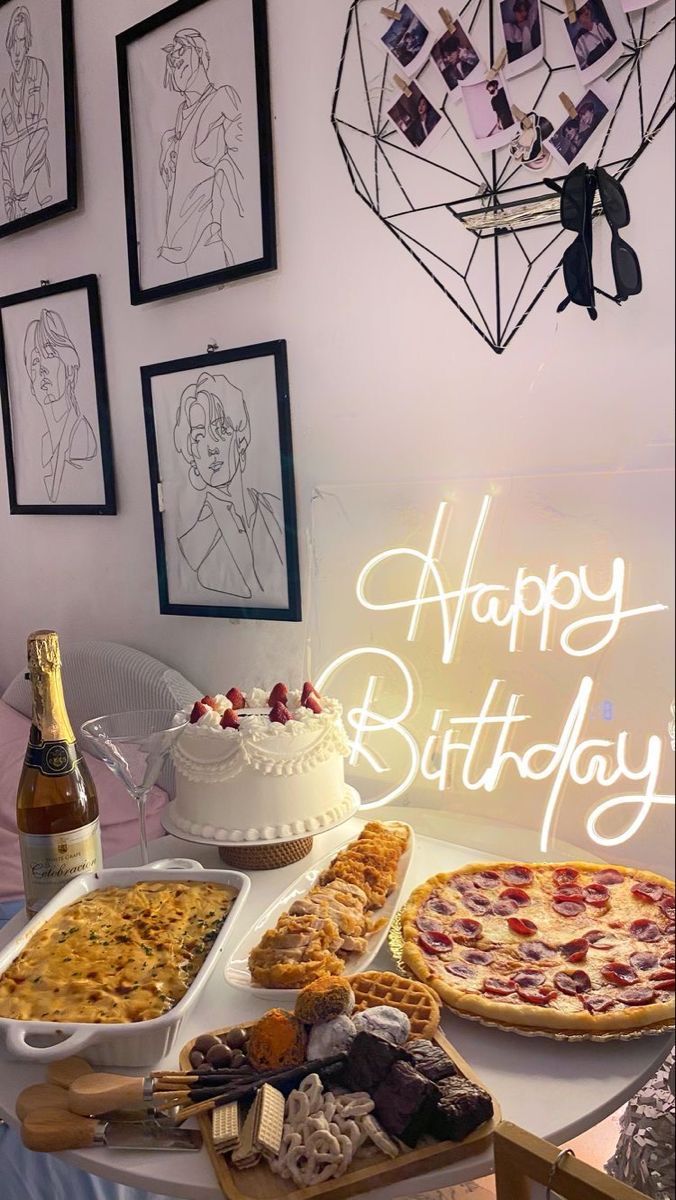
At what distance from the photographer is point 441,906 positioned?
30.1 inches

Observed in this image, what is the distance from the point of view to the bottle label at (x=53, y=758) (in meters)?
0.84

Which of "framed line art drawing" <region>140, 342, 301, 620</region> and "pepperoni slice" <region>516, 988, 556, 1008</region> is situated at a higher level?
"framed line art drawing" <region>140, 342, 301, 620</region>

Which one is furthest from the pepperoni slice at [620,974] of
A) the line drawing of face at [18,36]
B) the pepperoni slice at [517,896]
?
the line drawing of face at [18,36]

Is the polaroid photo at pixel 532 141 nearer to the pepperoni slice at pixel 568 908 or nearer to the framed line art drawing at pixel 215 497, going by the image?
the framed line art drawing at pixel 215 497

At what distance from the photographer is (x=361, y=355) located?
876 mm

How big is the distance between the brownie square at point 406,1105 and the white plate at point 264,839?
0.36 metres

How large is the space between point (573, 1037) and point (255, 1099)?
0.74 feet

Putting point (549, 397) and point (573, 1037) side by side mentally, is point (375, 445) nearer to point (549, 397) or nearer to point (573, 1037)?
point (549, 397)

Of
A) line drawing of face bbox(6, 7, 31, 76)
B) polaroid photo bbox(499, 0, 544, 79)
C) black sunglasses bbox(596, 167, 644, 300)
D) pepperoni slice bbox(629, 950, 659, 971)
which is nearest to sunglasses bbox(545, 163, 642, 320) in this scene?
black sunglasses bbox(596, 167, 644, 300)

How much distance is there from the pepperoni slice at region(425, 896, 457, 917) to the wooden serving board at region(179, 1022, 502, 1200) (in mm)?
223

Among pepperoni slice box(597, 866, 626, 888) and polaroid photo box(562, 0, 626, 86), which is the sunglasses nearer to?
polaroid photo box(562, 0, 626, 86)

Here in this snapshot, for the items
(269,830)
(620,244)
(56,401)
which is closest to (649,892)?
(269,830)

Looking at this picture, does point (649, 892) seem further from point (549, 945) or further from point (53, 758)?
point (53, 758)

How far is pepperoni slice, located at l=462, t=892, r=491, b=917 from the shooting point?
0.76 metres
